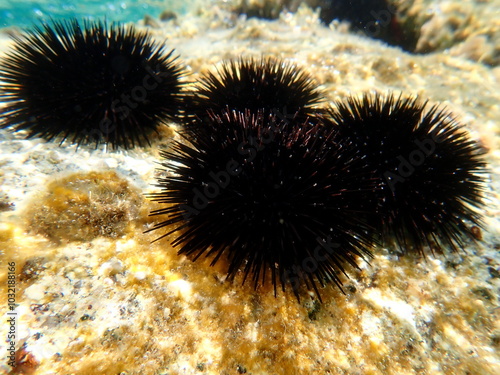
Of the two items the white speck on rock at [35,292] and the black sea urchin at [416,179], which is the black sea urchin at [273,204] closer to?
the black sea urchin at [416,179]

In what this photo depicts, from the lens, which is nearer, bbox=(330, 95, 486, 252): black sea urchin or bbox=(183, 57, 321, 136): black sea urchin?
bbox=(330, 95, 486, 252): black sea urchin

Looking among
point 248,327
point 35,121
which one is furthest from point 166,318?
point 35,121

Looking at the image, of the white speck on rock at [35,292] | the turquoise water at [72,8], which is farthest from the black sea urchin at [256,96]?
the turquoise water at [72,8]

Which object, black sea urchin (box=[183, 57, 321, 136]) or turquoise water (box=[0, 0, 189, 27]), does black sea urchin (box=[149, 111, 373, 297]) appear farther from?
turquoise water (box=[0, 0, 189, 27])

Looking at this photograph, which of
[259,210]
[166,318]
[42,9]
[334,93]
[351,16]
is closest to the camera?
[166,318]

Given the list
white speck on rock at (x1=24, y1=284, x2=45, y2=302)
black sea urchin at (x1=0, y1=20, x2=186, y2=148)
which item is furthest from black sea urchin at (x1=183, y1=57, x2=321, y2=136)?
white speck on rock at (x1=24, y1=284, x2=45, y2=302)

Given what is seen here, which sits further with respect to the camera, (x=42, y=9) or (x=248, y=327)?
(x=42, y=9)

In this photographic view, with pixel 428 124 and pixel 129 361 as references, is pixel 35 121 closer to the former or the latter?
pixel 129 361
